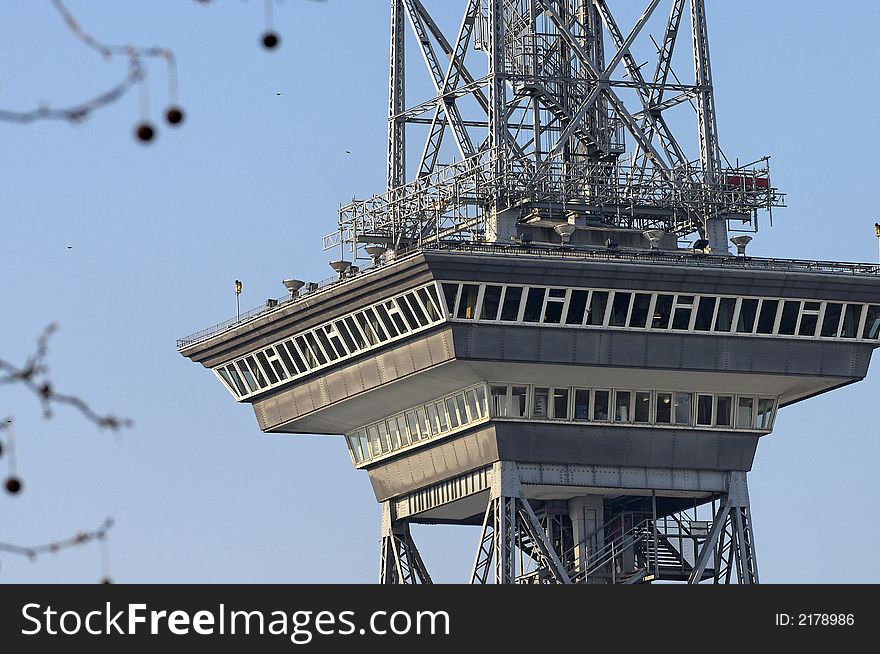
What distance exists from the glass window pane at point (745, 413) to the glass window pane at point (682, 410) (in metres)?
3.89

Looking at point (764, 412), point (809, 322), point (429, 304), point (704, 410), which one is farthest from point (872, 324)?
point (429, 304)

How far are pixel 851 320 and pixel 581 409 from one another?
62.8ft

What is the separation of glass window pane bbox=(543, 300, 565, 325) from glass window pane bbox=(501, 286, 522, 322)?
1963mm

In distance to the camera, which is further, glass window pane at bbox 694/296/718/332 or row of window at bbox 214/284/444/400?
glass window pane at bbox 694/296/718/332

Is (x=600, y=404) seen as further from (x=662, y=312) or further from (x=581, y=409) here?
(x=662, y=312)

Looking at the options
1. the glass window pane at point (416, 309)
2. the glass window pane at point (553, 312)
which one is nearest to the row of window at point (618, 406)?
the glass window pane at point (553, 312)

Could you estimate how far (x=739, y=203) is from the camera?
5364 inches

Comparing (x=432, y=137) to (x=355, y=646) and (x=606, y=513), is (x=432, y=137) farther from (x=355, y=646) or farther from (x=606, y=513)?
(x=355, y=646)

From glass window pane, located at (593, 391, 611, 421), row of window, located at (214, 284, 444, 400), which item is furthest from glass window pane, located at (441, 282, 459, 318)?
glass window pane, located at (593, 391, 611, 421)

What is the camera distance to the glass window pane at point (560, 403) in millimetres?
132125

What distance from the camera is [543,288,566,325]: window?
127062mm

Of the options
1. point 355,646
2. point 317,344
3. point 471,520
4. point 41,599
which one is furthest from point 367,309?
point 41,599

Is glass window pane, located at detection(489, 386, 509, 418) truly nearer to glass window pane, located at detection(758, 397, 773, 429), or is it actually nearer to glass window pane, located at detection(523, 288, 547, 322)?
glass window pane, located at detection(523, 288, 547, 322)

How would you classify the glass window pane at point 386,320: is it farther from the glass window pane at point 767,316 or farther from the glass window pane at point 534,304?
the glass window pane at point 767,316
